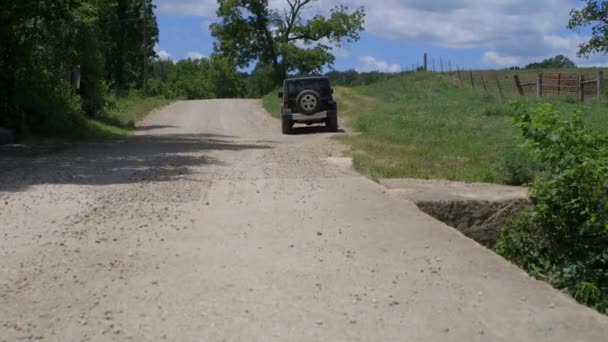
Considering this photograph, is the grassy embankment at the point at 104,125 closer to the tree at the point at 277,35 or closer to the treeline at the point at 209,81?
Result: the tree at the point at 277,35

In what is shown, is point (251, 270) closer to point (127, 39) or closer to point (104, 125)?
point (104, 125)

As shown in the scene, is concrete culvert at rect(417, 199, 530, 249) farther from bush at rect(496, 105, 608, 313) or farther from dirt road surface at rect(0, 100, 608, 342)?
dirt road surface at rect(0, 100, 608, 342)

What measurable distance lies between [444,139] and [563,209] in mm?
9493

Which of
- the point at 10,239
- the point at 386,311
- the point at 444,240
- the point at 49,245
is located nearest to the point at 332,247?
the point at 444,240

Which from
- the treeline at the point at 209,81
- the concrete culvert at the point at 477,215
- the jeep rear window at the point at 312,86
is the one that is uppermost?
the treeline at the point at 209,81

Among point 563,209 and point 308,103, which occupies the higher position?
point 308,103

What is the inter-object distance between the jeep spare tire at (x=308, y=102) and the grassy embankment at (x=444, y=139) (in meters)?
1.59

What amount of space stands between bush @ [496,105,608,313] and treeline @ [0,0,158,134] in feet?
46.1

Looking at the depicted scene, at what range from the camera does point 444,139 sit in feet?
60.3

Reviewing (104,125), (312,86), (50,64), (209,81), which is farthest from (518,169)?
(209,81)

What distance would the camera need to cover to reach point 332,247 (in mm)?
7285

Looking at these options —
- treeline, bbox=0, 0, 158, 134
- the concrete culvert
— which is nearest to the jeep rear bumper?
treeline, bbox=0, 0, 158, 134

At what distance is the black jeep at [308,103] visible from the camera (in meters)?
24.5

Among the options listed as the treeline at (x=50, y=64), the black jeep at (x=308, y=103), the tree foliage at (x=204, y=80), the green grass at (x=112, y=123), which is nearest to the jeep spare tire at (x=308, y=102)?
the black jeep at (x=308, y=103)
